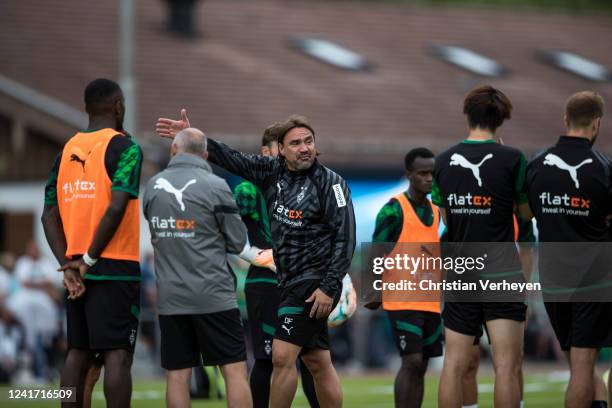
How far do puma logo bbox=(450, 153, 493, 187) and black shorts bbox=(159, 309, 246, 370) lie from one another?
2.12 meters

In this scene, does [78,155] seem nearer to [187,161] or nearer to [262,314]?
[187,161]

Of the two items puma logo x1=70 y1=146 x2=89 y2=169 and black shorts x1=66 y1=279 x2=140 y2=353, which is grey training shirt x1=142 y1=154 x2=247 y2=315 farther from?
puma logo x1=70 y1=146 x2=89 y2=169

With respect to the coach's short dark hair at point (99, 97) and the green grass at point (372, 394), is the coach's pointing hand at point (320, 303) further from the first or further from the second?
the green grass at point (372, 394)

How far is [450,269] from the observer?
Answer: 9.61 meters

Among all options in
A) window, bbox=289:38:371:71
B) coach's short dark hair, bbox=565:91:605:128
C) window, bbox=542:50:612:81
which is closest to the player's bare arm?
coach's short dark hair, bbox=565:91:605:128

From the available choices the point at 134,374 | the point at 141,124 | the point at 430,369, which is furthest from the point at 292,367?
the point at 141,124

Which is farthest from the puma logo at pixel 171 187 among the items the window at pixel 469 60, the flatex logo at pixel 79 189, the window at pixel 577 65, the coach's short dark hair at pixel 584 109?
the window at pixel 577 65

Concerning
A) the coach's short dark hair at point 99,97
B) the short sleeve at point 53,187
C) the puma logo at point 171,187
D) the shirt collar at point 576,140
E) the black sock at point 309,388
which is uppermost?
the coach's short dark hair at point 99,97

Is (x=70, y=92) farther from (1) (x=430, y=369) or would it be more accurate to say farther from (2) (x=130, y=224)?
(2) (x=130, y=224)

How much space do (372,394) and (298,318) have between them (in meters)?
7.26

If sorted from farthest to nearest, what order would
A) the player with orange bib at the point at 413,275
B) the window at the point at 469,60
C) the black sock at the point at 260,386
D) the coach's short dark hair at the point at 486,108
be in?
1. the window at the point at 469,60
2. the player with orange bib at the point at 413,275
3. the black sock at the point at 260,386
4. the coach's short dark hair at the point at 486,108

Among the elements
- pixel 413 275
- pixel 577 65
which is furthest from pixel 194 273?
pixel 577 65

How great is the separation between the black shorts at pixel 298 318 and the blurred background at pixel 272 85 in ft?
36.2

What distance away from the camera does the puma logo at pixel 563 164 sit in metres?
9.36
